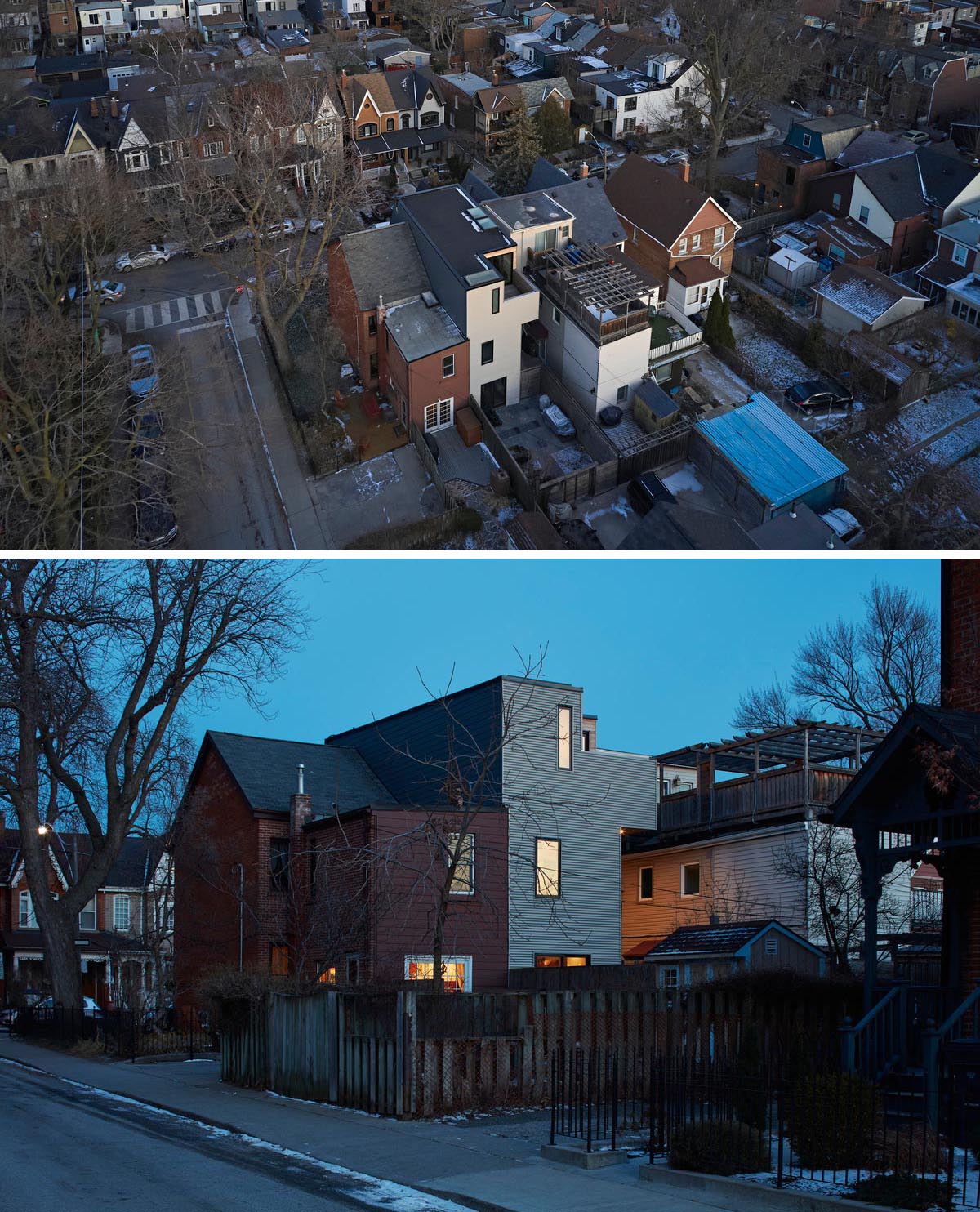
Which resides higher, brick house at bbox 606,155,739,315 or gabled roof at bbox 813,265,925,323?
brick house at bbox 606,155,739,315

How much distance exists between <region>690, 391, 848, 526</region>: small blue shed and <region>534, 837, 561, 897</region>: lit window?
437 inches

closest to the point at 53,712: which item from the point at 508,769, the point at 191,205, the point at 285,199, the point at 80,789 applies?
the point at 80,789

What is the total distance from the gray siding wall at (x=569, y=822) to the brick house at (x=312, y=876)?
0.90 metres

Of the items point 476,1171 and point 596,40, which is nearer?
point 476,1171

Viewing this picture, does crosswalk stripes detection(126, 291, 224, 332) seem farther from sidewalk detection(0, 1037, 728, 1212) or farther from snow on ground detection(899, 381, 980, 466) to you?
sidewalk detection(0, 1037, 728, 1212)

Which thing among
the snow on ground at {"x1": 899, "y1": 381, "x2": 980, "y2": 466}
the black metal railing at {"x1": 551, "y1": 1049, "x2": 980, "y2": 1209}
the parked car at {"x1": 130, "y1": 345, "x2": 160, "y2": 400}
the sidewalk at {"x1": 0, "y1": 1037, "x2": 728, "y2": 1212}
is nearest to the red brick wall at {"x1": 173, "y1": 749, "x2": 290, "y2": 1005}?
the sidewalk at {"x1": 0, "y1": 1037, "x2": 728, "y2": 1212}

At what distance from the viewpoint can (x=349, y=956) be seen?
73.8ft

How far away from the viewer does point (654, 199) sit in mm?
45094

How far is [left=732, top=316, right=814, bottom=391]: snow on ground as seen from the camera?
3834 cm

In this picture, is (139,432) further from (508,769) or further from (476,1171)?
(476,1171)

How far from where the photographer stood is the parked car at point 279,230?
4294 cm

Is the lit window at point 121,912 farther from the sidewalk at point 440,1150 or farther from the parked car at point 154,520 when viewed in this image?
the sidewalk at point 440,1150

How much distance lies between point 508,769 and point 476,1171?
13853 millimetres

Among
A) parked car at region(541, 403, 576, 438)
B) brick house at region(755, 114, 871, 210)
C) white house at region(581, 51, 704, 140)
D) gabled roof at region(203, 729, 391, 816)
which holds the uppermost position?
white house at region(581, 51, 704, 140)
